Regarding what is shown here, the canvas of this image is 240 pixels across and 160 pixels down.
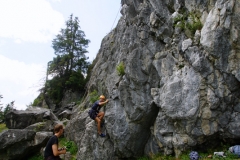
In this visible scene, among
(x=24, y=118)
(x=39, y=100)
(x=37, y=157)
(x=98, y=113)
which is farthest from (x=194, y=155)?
(x=39, y=100)

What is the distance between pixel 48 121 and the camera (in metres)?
22.5

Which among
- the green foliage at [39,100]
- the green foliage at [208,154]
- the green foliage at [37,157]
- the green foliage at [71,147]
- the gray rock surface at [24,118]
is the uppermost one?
the green foliage at [39,100]

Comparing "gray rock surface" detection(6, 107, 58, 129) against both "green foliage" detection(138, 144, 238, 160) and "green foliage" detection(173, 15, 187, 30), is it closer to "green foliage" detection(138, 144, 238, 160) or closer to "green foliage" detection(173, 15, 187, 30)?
"green foliage" detection(138, 144, 238, 160)

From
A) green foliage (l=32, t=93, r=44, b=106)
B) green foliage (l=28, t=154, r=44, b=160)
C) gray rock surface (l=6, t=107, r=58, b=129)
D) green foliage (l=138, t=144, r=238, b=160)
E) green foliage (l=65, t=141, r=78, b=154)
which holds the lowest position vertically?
green foliage (l=28, t=154, r=44, b=160)

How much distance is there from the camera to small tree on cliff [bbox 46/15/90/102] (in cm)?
2788

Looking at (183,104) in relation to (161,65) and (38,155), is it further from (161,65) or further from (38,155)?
(38,155)

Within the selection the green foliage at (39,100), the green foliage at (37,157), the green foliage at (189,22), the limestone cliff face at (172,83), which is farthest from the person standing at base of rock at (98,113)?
the green foliage at (39,100)

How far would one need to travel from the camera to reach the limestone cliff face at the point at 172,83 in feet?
34.7

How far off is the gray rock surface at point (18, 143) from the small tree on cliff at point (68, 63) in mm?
10569

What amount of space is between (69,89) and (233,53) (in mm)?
21920

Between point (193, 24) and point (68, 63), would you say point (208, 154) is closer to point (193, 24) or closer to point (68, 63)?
point (193, 24)

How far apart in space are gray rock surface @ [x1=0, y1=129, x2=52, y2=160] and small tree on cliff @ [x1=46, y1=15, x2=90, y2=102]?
10569mm

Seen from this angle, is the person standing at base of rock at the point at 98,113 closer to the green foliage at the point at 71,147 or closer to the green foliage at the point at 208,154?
the green foliage at the point at 71,147

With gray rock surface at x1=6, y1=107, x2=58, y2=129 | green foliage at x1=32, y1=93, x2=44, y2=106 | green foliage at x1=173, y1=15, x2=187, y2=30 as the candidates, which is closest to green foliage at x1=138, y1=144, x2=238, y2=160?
green foliage at x1=173, y1=15, x2=187, y2=30
